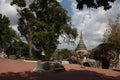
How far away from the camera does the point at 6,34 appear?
7881 cm

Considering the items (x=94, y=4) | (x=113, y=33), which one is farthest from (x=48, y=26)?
(x=94, y=4)

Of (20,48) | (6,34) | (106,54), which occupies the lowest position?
(106,54)

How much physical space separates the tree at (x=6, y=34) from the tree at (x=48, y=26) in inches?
474

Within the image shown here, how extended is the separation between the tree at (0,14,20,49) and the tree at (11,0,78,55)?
12047mm

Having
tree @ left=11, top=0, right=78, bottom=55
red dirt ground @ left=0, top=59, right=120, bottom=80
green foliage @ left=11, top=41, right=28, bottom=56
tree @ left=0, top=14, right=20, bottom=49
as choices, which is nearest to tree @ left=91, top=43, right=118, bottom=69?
red dirt ground @ left=0, top=59, right=120, bottom=80

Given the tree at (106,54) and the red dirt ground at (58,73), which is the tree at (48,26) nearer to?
the tree at (106,54)

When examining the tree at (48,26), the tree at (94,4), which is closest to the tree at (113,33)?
the tree at (48,26)

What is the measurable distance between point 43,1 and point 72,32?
46.2 m

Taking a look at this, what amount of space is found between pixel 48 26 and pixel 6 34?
62.1 ft

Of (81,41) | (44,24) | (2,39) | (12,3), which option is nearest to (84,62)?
(12,3)

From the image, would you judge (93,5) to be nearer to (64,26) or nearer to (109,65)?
(109,65)

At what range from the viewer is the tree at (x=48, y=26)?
201ft

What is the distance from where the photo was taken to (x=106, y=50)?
40.8 m

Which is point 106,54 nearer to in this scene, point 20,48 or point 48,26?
point 48,26
